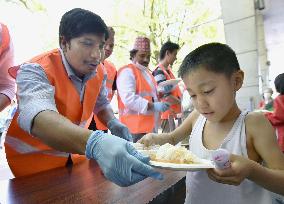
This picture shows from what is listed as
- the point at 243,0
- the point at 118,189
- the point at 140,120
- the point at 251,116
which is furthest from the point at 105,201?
the point at 243,0

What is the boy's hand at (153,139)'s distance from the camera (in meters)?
1.67

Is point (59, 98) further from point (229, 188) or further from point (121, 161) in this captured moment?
point (229, 188)

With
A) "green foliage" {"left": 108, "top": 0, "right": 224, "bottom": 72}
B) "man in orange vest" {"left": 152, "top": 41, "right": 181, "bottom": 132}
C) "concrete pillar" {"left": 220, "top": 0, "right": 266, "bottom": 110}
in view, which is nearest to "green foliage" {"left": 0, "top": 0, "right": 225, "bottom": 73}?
"green foliage" {"left": 108, "top": 0, "right": 224, "bottom": 72}

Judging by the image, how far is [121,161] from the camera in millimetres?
1152

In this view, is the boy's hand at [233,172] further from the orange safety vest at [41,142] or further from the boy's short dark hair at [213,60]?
the orange safety vest at [41,142]

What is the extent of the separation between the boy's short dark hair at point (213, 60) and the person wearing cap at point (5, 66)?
1392mm

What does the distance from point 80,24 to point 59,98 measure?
1.55ft

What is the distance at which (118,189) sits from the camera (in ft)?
4.83

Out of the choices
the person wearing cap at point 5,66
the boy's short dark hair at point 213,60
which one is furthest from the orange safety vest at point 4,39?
the boy's short dark hair at point 213,60

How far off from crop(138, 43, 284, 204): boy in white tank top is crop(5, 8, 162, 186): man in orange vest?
0.57m

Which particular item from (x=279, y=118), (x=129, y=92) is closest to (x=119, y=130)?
(x=129, y=92)

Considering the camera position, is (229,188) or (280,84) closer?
(229,188)

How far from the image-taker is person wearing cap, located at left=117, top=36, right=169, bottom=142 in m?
3.82

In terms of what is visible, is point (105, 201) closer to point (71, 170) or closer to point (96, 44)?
point (71, 170)
